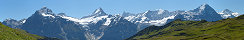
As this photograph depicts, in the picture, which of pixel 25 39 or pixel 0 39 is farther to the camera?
pixel 25 39

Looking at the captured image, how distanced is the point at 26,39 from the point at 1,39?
1787 inches

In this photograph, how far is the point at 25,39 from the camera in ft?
509

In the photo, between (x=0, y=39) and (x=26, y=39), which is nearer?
(x=0, y=39)

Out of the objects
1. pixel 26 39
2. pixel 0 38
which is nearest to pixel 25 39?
→ pixel 26 39

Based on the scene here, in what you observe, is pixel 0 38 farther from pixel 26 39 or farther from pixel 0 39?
pixel 26 39

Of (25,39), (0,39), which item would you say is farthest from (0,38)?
(25,39)

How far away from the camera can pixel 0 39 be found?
363ft

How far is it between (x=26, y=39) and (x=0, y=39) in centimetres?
4535

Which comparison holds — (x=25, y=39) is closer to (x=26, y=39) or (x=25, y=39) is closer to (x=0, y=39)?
(x=26, y=39)

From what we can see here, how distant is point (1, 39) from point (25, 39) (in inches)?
1764

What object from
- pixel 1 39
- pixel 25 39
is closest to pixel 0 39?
pixel 1 39

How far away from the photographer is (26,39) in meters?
156

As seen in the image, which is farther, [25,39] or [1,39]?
[25,39]

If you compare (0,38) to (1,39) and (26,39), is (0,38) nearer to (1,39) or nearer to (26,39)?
(1,39)
